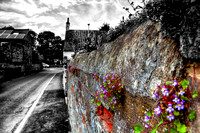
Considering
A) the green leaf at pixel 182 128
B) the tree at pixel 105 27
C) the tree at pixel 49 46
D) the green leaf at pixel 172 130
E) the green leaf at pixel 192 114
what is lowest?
the green leaf at pixel 172 130

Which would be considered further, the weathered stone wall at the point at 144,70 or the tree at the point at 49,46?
the tree at the point at 49,46

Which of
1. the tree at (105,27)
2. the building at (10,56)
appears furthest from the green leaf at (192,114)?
the building at (10,56)

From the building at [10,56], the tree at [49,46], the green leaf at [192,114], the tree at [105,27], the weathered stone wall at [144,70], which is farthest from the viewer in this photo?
the tree at [49,46]

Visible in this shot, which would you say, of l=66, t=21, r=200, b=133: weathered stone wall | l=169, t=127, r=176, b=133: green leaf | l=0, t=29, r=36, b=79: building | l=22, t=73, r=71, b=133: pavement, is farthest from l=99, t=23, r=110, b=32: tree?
l=0, t=29, r=36, b=79: building

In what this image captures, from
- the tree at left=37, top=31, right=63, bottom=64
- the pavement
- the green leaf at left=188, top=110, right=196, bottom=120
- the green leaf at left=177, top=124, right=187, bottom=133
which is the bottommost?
the pavement

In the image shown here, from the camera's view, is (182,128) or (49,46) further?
(49,46)

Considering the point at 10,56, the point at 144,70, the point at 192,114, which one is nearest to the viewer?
the point at 192,114

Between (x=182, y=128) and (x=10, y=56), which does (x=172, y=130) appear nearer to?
(x=182, y=128)

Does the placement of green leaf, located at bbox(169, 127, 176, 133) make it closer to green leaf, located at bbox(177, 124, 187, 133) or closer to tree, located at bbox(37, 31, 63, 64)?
green leaf, located at bbox(177, 124, 187, 133)

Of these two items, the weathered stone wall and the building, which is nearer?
the weathered stone wall

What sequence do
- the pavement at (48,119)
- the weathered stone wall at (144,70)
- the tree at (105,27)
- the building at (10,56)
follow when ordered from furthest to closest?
the building at (10,56) → the pavement at (48,119) → the tree at (105,27) → the weathered stone wall at (144,70)

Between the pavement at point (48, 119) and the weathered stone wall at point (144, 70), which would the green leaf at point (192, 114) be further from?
the pavement at point (48, 119)

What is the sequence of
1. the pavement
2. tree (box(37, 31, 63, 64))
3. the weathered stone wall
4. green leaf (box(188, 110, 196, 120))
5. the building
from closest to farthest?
1. green leaf (box(188, 110, 196, 120))
2. the weathered stone wall
3. the pavement
4. the building
5. tree (box(37, 31, 63, 64))

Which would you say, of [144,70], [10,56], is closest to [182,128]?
[144,70]
